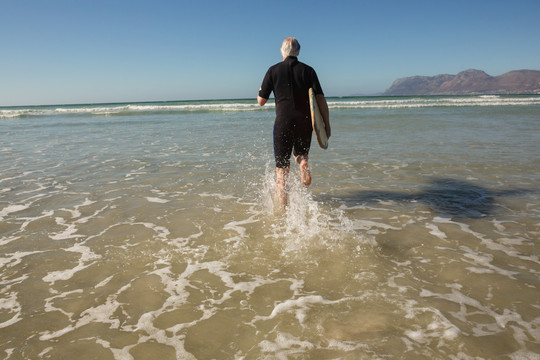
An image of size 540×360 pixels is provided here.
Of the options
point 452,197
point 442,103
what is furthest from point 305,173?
point 442,103

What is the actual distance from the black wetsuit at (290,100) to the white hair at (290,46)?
0.07 meters

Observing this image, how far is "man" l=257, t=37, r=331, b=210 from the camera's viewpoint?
4555mm

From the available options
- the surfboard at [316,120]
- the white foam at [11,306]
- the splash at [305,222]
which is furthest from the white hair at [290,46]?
the white foam at [11,306]

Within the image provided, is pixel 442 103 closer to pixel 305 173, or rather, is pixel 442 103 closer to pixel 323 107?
pixel 323 107

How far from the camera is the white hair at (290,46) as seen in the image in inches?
180

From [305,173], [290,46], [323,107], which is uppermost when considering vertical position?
[290,46]

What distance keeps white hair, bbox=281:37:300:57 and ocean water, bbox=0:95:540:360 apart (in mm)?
2091

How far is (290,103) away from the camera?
4625 millimetres

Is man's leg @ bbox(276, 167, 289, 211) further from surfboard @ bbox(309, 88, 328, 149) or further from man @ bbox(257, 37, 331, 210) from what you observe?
surfboard @ bbox(309, 88, 328, 149)

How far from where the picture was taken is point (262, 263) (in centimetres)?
342

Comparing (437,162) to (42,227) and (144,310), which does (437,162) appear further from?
(42,227)

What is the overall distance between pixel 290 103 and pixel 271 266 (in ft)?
7.75

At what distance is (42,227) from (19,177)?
148 inches

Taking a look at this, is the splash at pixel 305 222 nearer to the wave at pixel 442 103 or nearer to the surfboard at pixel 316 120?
the surfboard at pixel 316 120
